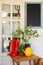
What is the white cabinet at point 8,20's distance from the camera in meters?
3.63

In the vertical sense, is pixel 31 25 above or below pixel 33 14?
below

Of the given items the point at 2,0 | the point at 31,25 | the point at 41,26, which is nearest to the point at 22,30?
the point at 31,25

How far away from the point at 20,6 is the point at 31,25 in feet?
1.69

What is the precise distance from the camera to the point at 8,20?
12.0 ft

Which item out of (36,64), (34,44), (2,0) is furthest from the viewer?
(34,44)

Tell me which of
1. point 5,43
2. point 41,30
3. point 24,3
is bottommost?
point 5,43

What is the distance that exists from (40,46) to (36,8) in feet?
3.01

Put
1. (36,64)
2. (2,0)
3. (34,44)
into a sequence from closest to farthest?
(36,64), (2,0), (34,44)

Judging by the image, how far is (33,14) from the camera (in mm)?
3910

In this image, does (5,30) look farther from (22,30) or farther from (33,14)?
(33,14)

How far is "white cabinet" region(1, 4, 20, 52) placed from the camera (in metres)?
3.63

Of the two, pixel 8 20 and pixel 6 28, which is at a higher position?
pixel 8 20

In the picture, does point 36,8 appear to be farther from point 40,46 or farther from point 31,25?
point 40,46

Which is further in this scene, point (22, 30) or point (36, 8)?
point (36, 8)
